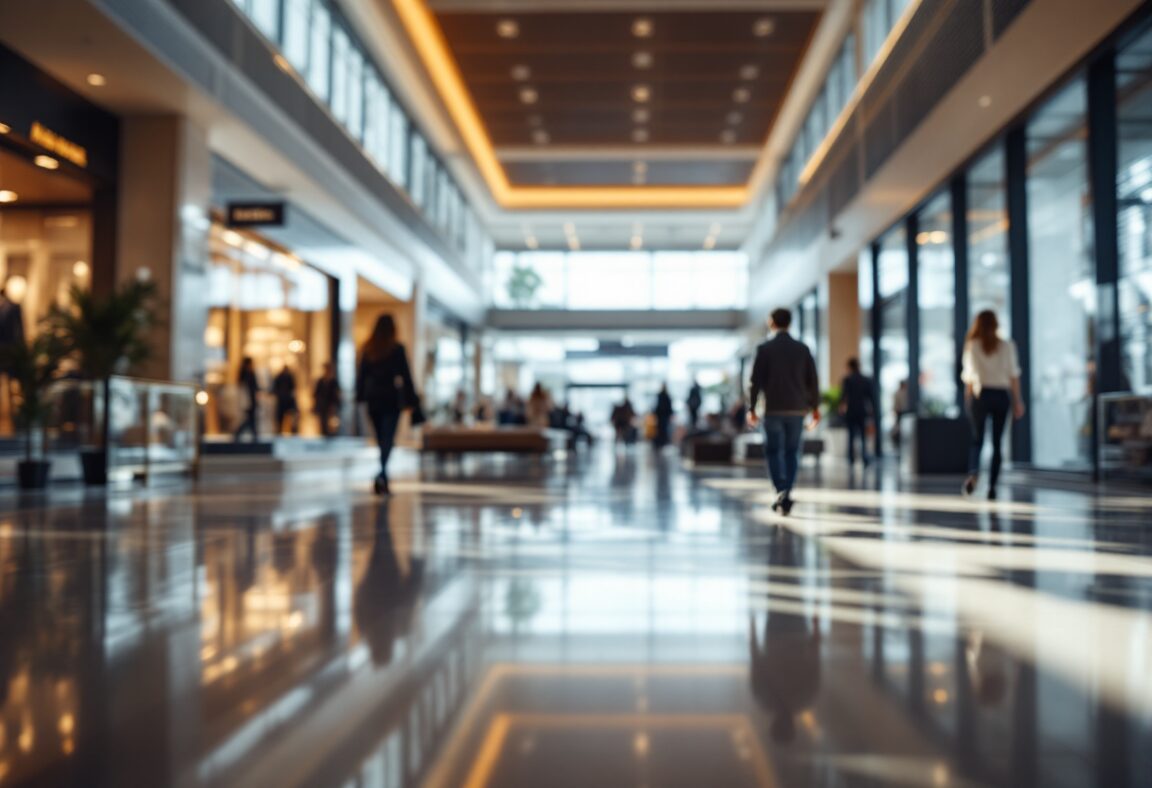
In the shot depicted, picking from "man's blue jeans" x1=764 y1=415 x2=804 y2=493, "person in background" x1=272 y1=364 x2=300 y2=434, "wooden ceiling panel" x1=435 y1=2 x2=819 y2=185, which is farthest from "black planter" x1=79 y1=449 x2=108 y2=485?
"wooden ceiling panel" x1=435 y1=2 x2=819 y2=185

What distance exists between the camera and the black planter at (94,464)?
1127 centimetres

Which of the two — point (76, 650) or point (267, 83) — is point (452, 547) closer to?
point (76, 650)

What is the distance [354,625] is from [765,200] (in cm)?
2956

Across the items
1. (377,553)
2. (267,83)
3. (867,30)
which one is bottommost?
(377,553)

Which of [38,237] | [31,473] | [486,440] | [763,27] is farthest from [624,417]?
[31,473]

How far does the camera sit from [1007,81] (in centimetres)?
1148

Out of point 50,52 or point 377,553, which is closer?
point 377,553

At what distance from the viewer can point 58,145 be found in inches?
Answer: 476

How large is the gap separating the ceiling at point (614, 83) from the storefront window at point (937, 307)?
172 inches

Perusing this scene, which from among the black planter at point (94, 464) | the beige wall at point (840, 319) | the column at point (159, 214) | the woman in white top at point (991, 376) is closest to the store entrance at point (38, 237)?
the column at point (159, 214)

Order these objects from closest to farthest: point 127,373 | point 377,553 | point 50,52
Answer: point 377,553 < point 50,52 < point 127,373

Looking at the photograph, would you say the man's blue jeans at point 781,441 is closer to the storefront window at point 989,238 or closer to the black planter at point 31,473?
the storefront window at point 989,238

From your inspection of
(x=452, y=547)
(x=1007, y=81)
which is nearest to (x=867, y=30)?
(x=1007, y=81)

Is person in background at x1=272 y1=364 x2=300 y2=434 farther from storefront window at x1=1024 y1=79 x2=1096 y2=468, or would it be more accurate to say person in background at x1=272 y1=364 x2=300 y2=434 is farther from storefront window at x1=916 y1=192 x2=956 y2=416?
storefront window at x1=1024 y1=79 x2=1096 y2=468
